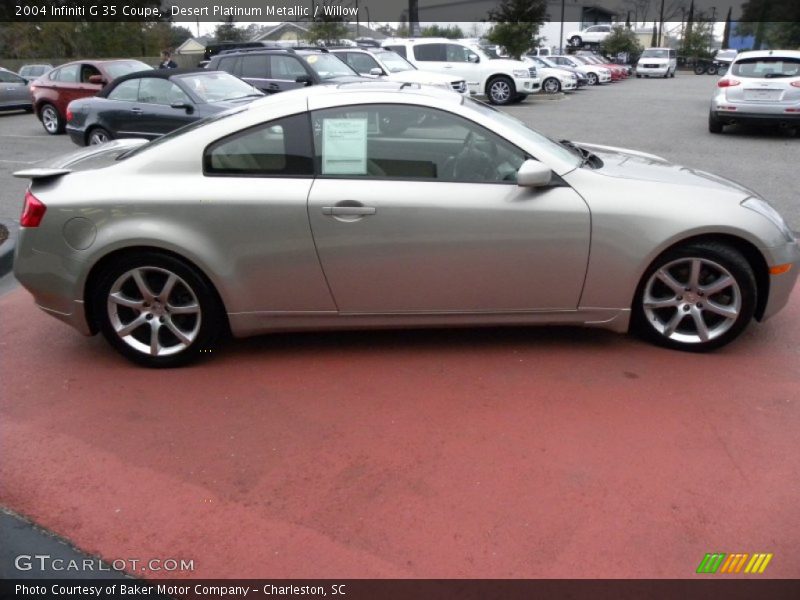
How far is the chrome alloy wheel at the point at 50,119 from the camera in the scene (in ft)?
52.6

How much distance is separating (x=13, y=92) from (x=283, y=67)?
11.7 m

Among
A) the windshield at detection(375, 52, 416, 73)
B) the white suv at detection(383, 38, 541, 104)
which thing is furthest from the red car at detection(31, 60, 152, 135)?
the white suv at detection(383, 38, 541, 104)

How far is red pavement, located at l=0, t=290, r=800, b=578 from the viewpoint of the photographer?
273cm

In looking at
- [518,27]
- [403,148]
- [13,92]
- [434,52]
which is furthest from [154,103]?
[518,27]

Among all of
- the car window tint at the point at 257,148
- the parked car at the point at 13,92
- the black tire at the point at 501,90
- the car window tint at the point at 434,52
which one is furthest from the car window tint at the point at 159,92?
the black tire at the point at 501,90

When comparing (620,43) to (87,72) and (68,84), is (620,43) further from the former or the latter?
(68,84)

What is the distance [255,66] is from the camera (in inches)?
535

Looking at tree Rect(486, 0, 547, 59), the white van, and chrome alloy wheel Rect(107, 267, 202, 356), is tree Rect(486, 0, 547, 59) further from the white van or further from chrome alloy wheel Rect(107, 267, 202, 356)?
chrome alloy wheel Rect(107, 267, 202, 356)

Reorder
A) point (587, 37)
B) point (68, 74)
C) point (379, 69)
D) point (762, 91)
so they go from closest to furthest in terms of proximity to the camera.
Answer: point (762, 91), point (68, 74), point (379, 69), point (587, 37)

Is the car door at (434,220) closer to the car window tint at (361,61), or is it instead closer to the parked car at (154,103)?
the parked car at (154,103)

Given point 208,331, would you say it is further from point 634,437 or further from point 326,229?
point 634,437

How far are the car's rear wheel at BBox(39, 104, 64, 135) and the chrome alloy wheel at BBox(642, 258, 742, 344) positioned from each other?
15.4 meters

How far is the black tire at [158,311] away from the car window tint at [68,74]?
13.7 metres

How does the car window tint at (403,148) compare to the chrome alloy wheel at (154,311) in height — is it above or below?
above
